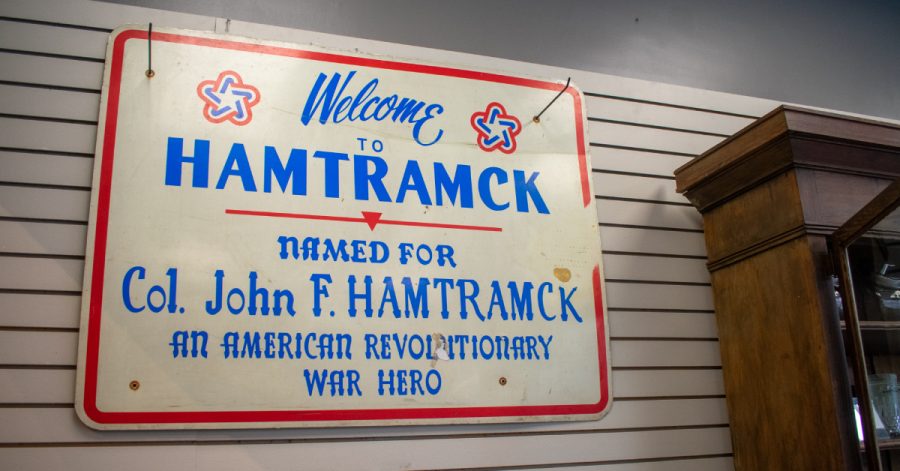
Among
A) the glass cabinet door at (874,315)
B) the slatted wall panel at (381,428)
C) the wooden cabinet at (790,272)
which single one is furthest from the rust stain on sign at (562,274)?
the glass cabinet door at (874,315)

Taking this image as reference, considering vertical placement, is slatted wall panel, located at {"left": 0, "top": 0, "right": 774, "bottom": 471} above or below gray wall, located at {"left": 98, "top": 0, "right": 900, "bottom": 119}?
below

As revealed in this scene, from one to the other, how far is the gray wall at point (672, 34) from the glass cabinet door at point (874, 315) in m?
1.14

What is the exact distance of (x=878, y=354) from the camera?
7.32 feet

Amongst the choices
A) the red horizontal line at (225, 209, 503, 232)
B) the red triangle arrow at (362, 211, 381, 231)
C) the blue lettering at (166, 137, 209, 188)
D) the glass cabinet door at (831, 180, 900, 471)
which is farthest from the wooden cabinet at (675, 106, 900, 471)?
the blue lettering at (166, 137, 209, 188)

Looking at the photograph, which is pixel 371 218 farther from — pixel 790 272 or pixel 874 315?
pixel 874 315

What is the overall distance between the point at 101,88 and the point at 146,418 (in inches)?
42.8

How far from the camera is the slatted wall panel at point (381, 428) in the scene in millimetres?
2025

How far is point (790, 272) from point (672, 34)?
1.33 metres

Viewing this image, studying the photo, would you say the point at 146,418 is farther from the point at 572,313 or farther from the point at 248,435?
the point at 572,313

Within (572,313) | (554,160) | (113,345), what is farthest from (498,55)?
(113,345)

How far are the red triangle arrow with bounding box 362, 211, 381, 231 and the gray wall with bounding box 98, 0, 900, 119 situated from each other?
746mm

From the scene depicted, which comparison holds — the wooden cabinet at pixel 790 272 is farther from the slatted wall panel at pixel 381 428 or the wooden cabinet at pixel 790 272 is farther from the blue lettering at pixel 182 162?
the blue lettering at pixel 182 162

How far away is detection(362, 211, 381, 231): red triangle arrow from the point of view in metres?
2.38

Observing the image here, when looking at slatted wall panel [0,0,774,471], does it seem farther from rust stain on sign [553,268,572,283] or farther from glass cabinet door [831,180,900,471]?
glass cabinet door [831,180,900,471]
